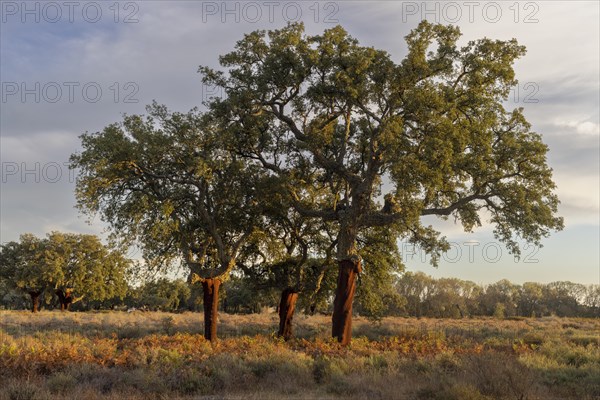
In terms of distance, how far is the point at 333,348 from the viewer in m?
17.6

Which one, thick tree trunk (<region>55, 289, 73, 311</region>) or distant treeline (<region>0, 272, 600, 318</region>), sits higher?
thick tree trunk (<region>55, 289, 73, 311</region>)

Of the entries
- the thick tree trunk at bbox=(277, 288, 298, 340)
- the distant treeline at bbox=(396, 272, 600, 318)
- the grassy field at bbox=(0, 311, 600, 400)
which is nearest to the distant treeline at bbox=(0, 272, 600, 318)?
the distant treeline at bbox=(396, 272, 600, 318)

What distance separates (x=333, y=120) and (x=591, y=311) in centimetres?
8881

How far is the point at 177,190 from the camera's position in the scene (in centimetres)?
2180

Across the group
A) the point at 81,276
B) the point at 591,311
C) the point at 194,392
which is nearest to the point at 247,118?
the point at 194,392

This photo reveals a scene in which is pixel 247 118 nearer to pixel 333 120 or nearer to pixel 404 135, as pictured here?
pixel 333 120

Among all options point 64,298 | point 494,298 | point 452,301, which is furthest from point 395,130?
point 494,298

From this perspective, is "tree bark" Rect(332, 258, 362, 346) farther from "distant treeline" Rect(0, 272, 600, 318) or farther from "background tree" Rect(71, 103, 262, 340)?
"distant treeline" Rect(0, 272, 600, 318)

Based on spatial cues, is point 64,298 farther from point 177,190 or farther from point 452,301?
point 452,301

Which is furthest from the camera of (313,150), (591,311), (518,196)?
(591,311)

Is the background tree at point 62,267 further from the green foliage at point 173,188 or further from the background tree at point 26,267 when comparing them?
the green foliage at point 173,188

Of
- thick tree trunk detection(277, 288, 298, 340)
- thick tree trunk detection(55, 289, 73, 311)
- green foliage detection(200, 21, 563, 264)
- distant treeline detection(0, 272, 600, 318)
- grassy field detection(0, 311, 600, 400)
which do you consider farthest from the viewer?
distant treeline detection(0, 272, 600, 318)

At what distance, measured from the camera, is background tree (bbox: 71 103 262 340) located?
66.6 feet

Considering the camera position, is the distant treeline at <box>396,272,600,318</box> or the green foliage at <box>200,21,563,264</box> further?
the distant treeline at <box>396,272,600,318</box>
